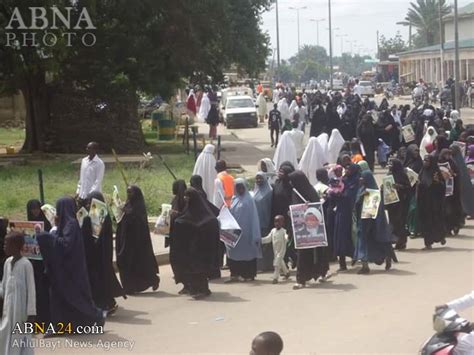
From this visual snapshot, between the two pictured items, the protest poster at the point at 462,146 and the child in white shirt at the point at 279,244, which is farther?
the protest poster at the point at 462,146

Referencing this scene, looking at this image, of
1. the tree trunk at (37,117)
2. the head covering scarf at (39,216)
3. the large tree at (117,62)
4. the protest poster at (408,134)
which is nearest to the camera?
the head covering scarf at (39,216)

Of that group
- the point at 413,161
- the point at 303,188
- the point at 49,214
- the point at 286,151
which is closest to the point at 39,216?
the point at 49,214

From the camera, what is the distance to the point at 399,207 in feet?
47.5

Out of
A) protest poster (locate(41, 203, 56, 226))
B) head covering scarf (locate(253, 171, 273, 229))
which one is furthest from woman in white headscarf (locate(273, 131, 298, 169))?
protest poster (locate(41, 203, 56, 226))

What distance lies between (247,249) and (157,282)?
1389mm

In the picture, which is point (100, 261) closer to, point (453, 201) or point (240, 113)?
point (453, 201)

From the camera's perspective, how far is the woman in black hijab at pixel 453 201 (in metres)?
15.6

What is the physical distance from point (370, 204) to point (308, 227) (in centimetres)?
118

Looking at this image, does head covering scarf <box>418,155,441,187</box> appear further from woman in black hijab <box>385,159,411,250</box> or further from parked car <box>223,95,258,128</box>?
parked car <box>223,95,258,128</box>

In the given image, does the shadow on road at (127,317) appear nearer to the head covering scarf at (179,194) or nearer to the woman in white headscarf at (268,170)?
the head covering scarf at (179,194)

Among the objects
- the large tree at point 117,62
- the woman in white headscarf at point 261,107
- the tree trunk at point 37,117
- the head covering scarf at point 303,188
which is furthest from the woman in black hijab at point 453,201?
the woman in white headscarf at point 261,107

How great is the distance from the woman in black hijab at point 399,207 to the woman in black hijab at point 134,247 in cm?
427

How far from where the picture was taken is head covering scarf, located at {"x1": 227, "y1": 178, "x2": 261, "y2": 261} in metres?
12.6

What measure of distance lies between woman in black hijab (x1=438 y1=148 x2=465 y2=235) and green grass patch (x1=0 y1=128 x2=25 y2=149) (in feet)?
64.3
